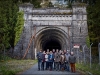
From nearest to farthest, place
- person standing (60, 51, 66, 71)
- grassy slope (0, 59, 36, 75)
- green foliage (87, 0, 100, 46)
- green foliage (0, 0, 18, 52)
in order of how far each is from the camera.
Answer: grassy slope (0, 59, 36, 75) → person standing (60, 51, 66, 71) → green foliage (0, 0, 18, 52) → green foliage (87, 0, 100, 46)

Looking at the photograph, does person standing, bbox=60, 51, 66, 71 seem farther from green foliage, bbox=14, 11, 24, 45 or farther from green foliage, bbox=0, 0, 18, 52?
green foliage, bbox=0, 0, 18, 52

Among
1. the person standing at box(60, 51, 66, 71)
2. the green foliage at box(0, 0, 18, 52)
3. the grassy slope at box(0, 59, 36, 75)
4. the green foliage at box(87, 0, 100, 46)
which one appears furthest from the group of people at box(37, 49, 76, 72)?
the green foliage at box(87, 0, 100, 46)

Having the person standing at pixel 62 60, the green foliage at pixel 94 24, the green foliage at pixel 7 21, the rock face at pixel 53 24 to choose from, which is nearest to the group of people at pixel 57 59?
the person standing at pixel 62 60

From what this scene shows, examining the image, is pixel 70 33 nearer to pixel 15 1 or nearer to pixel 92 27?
A: pixel 92 27

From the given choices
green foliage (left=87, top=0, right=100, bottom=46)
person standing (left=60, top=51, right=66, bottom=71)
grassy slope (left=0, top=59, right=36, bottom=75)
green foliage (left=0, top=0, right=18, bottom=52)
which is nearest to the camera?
grassy slope (left=0, top=59, right=36, bottom=75)

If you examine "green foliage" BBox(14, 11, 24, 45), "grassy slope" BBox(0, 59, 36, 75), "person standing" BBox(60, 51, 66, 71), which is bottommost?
"grassy slope" BBox(0, 59, 36, 75)

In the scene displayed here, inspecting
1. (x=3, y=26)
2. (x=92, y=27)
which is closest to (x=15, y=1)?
(x=3, y=26)

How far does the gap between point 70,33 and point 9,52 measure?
7.96 metres

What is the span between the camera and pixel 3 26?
31797mm

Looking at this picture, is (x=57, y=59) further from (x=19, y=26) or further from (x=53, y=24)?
(x=19, y=26)

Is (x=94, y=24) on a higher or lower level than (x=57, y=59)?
higher

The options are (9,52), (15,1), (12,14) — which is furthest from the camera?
(15,1)

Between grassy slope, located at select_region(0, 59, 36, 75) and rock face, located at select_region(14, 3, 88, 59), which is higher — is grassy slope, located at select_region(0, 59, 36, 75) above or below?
below

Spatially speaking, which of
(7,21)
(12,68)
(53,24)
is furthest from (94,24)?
(12,68)
